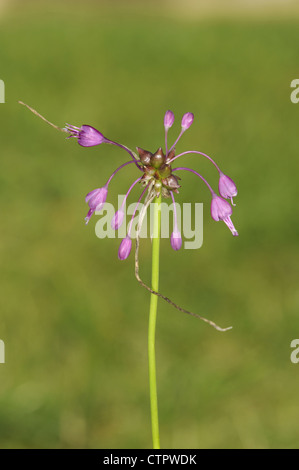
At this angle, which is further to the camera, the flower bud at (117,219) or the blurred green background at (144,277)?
the blurred green background at (144,277)

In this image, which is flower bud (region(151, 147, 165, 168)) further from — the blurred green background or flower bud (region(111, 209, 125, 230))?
the blurred green background

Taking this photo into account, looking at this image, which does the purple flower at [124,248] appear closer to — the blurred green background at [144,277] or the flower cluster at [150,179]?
the flower cluster at [150,179]

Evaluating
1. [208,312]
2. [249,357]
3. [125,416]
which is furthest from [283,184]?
[125,416]

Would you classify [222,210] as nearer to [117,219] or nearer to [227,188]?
[227,188]

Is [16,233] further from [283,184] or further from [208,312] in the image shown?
[283,184]

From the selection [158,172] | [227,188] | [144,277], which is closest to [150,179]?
[158,172]

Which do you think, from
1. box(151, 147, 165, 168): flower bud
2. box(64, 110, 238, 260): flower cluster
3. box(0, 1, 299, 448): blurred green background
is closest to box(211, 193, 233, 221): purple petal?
box(64, 110, 238, 260): flower cluster

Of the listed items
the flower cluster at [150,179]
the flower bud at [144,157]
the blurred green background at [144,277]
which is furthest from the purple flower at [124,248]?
the blurred green background at [144,277]

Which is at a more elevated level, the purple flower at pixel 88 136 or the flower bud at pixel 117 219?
the purple flower at pixel 88 136
